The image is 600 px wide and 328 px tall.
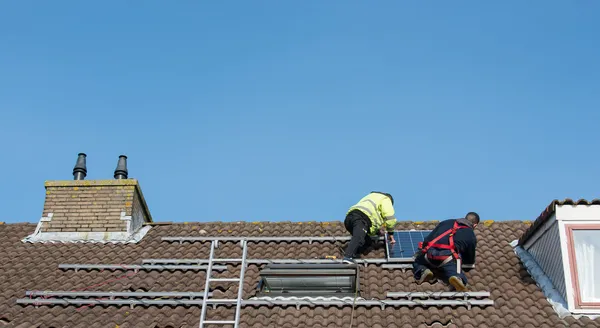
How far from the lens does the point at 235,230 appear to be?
13.1m

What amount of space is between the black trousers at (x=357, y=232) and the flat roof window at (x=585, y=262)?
2931 millimetres

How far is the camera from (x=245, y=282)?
10828mm

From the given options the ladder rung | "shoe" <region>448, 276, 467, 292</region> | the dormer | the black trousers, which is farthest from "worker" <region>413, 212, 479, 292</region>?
the ladder rung

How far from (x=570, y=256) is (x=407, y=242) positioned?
264cm

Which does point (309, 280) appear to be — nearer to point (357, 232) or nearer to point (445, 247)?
point (357, 232)

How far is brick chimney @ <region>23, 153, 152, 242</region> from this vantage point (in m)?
13.1

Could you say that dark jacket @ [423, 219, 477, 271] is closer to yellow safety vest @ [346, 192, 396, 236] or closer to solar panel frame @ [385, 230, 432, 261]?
solar panel frame @ [385, 230, 432, 261]

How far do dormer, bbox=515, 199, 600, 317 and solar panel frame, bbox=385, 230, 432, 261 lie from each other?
1747 mm

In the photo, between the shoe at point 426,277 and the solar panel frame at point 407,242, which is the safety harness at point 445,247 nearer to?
the shoe at point 426,277

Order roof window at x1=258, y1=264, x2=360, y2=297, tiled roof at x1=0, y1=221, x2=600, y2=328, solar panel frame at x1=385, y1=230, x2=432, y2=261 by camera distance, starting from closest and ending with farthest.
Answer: tiled roof at x1=0, y1=221, x2=600, y2=328 → roof window at x1=258, y1=264, x2=360, y2=297 → solar panel frame at x1=385, y1=230, x2=432, y2=261

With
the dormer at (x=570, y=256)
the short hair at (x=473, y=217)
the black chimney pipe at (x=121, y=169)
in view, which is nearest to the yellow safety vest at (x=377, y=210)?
the short hair at (x=473, y=217)

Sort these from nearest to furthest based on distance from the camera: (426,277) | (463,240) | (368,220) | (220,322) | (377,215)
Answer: (220,322) → (426,277) → (463,240) → (368,220) → (377,215)

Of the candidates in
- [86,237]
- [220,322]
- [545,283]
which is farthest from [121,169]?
[545,283]

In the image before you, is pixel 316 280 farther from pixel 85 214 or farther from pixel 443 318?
pixel 85 214
